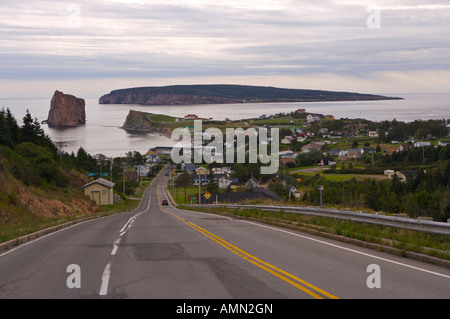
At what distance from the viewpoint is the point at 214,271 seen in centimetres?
982

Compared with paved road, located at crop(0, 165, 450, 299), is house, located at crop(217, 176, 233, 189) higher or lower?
lower

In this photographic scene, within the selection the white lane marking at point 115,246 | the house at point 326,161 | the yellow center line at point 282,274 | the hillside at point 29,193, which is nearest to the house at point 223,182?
the house at point 326,161

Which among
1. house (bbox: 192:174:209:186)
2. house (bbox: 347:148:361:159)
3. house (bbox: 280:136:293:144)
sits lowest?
house (bbox: 192:174:209:186)

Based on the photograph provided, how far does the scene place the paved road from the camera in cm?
800

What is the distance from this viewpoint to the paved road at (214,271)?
8000 millimetres

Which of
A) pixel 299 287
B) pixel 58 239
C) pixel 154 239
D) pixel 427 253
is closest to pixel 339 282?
pixel 299 287

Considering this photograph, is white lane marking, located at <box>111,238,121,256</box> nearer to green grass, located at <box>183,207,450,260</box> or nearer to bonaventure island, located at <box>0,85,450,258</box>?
bonaventure island, located at <box>0,85,450,258</box>

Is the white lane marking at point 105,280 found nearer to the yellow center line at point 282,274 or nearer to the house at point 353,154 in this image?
the yellow center line at point 282,274

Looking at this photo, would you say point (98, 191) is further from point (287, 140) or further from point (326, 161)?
point (287, 140)

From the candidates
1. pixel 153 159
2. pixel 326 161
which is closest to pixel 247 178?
pixel 326 161

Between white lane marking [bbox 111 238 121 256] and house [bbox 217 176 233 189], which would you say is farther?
house [bbox 217 176 233 189]

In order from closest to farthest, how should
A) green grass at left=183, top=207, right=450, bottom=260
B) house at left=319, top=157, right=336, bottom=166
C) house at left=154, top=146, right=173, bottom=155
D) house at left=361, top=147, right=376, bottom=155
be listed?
green grass at left=183, top=207, right=450, bottom=260 → house at left=319, top=157, right=336, bottom=166 → house at left=361, top=147, right=376, bottom=155 → house at left=154, top=146, right=173, bottom=155

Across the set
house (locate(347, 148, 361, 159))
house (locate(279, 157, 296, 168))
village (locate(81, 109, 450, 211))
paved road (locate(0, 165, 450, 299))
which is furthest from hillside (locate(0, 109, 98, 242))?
house (locate(347, 148, 361, 159))

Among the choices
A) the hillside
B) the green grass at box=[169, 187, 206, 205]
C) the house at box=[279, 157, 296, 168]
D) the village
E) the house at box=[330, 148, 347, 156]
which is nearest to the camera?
the hillside
